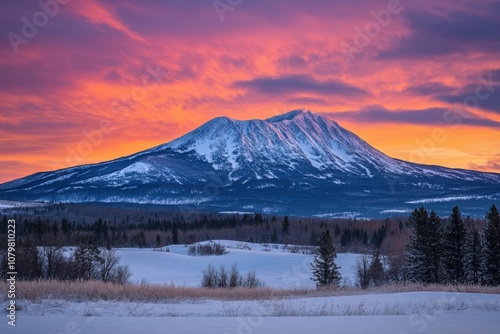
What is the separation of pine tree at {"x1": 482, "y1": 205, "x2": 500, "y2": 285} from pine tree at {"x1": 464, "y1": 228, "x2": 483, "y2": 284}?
1.20m

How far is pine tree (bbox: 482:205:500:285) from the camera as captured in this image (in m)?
54.4

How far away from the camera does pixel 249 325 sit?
18172 millimetres

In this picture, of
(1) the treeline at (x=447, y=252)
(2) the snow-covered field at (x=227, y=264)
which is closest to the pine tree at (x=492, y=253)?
(1) the treeline at (x=447, y=252)

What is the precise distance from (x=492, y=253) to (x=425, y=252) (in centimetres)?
673

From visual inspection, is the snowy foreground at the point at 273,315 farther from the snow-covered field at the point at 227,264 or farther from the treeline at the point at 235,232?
the treeline at the point at 235,232

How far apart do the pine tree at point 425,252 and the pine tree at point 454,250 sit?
82 cm

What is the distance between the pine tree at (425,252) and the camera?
191ft

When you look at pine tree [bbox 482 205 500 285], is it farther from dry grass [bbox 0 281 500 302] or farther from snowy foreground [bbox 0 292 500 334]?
snowy foreground [bbox 0 292 500 334]

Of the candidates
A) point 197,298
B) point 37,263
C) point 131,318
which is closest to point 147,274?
point 37,263

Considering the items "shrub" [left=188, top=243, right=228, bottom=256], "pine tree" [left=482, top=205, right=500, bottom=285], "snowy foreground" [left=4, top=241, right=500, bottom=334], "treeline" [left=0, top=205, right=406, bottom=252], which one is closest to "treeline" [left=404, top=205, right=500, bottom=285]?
"pine tree" [left=482, top=205, right=500, bottom=285]

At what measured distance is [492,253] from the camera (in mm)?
55250

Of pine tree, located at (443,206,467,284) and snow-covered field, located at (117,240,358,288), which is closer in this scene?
pine tree, located at (443,206,467,284)

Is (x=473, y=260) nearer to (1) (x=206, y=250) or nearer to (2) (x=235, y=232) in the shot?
(1) (x=206, y=250)

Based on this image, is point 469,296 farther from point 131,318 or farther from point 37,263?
point 37,263
